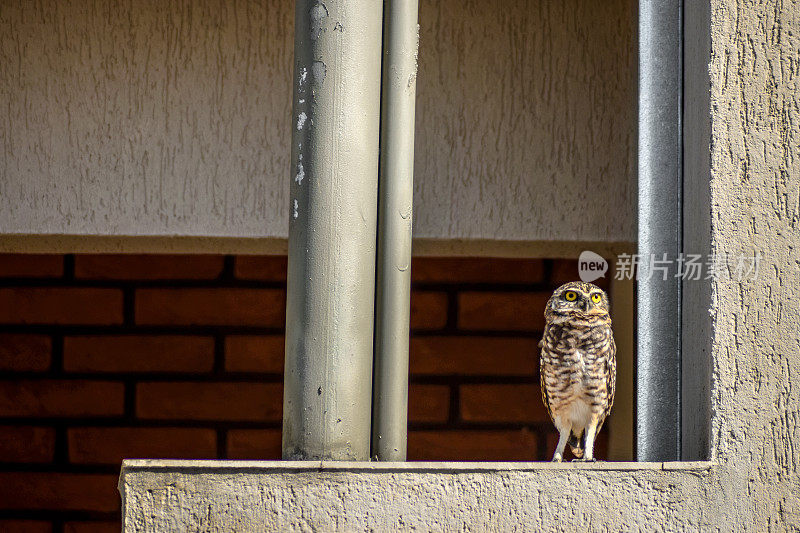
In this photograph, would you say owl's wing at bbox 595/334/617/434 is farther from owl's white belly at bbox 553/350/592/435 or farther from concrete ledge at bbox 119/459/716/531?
concrete ledge at bbox 119/459/716/531

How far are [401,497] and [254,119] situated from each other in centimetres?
104

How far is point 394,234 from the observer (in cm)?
148

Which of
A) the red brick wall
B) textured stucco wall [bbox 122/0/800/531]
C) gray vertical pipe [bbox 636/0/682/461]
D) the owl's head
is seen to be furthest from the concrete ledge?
the red brick wall

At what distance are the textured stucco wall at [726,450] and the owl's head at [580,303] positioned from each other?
23 cm

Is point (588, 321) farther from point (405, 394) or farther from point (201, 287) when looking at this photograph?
point (201, 287)

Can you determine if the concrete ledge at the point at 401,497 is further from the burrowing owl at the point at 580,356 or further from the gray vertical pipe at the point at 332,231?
the burrowing owl at the point at 580,356

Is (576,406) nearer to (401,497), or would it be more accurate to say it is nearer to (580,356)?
(580,356)

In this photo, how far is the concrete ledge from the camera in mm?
1359

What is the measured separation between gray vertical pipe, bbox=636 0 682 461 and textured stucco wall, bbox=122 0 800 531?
0.14 meters

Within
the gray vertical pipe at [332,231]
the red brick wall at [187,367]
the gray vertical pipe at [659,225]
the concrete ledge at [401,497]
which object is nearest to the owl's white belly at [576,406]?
the gray vertical pipe at [659,225]

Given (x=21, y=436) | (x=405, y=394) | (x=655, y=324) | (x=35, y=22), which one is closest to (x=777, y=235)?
(x=655, y=324)

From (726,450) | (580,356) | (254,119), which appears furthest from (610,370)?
(254,119)

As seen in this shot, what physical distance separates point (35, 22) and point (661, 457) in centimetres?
169

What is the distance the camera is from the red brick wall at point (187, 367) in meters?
2.71
